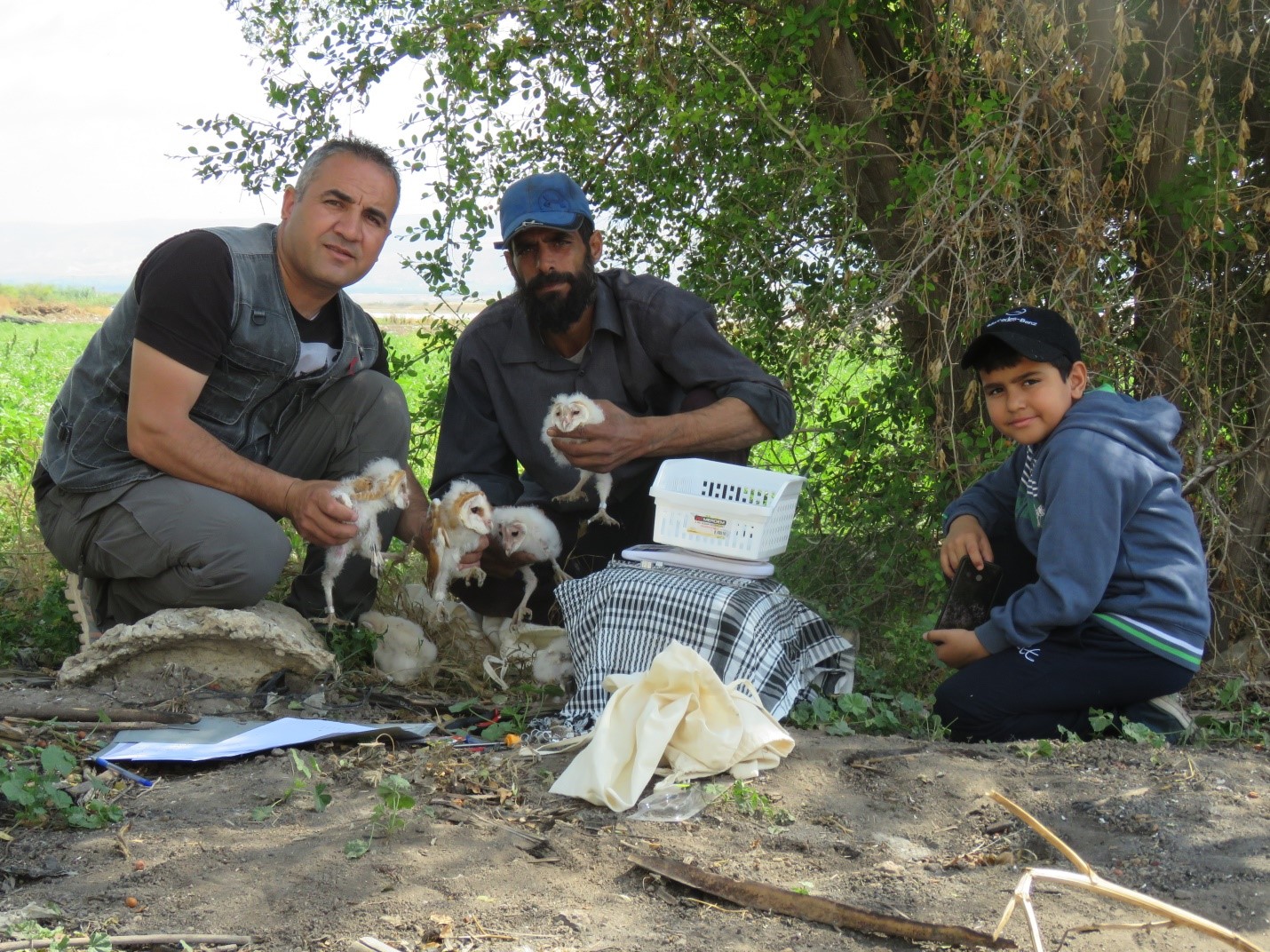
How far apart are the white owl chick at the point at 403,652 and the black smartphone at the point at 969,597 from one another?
2.08m

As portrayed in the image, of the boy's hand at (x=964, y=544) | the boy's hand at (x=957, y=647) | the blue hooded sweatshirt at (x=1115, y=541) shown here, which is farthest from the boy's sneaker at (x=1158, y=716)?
the boy's hand at (x=964, y=544)

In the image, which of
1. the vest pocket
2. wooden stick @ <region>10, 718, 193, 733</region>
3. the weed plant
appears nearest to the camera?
the weed plant

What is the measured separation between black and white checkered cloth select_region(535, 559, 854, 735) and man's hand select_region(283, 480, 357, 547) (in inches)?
33.3

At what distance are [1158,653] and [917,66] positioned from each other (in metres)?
2.80

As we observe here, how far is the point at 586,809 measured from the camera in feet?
10.5

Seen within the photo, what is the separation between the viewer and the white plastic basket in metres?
4.37

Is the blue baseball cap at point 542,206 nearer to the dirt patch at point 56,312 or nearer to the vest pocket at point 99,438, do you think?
the vest pocket at point 99,438

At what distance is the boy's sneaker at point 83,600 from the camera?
16.1ft

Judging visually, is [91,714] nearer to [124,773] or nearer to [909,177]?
[124,773]

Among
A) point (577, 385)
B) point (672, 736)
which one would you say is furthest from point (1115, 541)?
point (577, 385)

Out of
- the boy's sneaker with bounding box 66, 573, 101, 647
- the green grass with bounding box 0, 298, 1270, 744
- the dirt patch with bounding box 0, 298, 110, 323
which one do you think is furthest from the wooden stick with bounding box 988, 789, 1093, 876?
the dirt patch with bounding box 0, 298, 110, 323

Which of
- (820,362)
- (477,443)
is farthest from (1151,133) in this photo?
(477,443)

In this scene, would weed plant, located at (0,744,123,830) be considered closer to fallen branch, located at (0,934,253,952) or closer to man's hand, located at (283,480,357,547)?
fallen branch, located at (0,934,253,952)

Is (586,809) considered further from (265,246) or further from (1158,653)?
(265,246)
